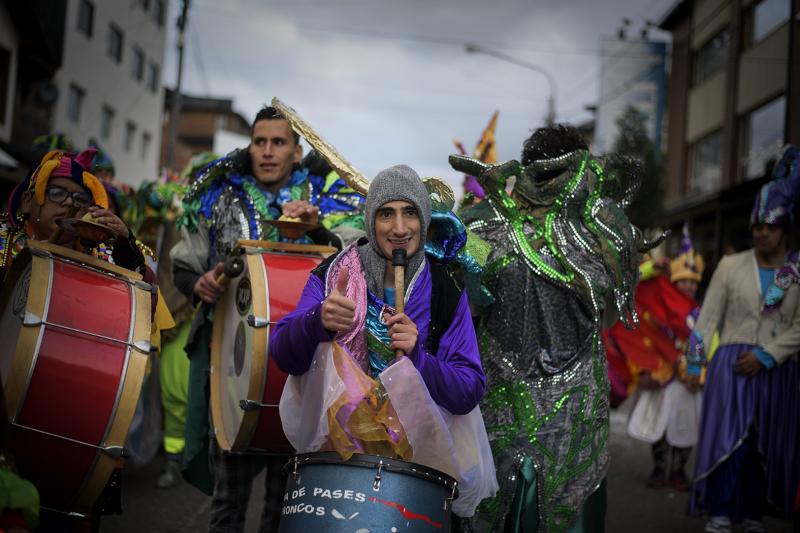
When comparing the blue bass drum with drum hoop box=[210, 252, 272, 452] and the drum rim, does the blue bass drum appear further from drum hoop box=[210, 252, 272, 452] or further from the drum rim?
drum hoop box=[210, 252, 272, 452]

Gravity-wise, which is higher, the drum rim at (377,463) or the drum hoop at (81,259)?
the drum hoop at (81,259)

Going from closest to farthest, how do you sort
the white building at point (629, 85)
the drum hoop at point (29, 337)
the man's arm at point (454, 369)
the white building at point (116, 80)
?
1. the man's arm at point (454, 369)
2. the drum hoop at point (29, 337)
3. the white building at point (629, 85)
4. the white building at point (116, 80)

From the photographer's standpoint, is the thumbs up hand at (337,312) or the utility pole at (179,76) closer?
the thumbs up hand at (337,312)

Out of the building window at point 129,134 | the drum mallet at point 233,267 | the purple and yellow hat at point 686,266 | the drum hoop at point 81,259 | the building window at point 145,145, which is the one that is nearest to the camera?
the drum hoop at point 81,259

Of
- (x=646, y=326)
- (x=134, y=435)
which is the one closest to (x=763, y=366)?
(x=646, y=326)

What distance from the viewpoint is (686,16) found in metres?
29.1

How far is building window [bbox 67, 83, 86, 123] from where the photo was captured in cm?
2866

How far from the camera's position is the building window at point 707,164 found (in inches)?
1016

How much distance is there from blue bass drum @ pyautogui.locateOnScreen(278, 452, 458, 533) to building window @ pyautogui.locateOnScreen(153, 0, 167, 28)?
3660 cm

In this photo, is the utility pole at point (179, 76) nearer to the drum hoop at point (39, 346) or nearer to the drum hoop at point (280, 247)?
the drum hoop at point (280, 247)

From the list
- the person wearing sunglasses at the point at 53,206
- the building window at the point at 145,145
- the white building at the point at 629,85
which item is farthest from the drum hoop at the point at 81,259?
the building window at the point at 145,145

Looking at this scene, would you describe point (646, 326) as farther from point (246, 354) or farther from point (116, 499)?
point (116, 499)

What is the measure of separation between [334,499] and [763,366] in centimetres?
433

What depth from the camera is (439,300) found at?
336 cm
